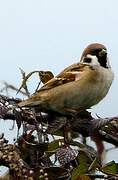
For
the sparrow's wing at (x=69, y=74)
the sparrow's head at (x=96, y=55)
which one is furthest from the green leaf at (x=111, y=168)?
the sparrow's wing at (x=69, y=74)

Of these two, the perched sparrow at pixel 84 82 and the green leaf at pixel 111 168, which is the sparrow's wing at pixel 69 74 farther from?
the green leaf at pixel 111 168

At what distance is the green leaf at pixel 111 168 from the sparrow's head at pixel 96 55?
2.67 ft

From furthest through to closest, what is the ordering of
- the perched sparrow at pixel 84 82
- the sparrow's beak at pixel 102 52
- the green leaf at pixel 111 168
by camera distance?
the perched sparrow at pixel 84 82
the sparrow's beak at pixel 102 52
the green leaf at pixel 111 168

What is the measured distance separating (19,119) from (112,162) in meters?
0.15

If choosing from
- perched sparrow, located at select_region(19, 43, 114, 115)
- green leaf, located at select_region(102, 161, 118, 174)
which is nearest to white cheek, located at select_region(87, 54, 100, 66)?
perched sparrow, located at select_region(19, 43, 114, 115)

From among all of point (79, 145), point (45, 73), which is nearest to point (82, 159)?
point (79, 145)

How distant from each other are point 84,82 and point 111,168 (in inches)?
46.4

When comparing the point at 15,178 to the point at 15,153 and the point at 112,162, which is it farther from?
the point at 112,162

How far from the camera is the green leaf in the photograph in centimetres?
54

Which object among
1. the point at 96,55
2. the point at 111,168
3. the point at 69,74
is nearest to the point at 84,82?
the point at 69,74

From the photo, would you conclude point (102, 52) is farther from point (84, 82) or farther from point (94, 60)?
point (84, 82)

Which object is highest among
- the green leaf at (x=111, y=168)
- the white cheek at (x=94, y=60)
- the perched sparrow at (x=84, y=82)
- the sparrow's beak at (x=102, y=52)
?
the sparrow's beak at (x=102, y=52)

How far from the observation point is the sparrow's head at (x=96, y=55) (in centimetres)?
143

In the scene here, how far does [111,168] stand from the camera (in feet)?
1.82
